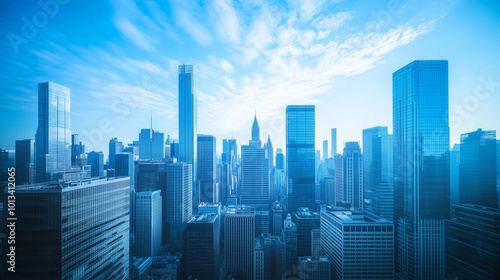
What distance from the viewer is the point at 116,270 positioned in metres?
17.0

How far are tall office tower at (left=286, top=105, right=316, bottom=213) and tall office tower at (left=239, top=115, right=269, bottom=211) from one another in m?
8.95

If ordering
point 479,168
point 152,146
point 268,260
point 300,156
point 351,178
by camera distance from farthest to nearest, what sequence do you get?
1. point 300,156
2. point 152,146
3. point 351,178
4. point 268,260
5. point 479,168

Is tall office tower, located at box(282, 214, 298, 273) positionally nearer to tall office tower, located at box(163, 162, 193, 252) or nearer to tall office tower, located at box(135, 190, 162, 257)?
tall office tower, located at box(163, 162, 193, 252)

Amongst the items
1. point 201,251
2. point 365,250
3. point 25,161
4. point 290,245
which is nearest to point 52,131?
point 25,161

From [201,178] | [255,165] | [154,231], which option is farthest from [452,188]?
[201,178]

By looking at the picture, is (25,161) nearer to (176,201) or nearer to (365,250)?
(176,201)

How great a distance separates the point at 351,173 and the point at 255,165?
27433 mm

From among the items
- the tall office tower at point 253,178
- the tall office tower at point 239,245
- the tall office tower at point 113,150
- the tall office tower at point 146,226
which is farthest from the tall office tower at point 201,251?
the tall office tower at point 253,178

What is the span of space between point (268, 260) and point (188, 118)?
49307 millimetres

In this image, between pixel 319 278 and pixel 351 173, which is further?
pixel 351 173

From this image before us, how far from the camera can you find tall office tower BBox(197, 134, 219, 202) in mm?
67144

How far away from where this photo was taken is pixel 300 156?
58.2 meters

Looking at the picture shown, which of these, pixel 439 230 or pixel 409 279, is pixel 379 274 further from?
pixel 439 230

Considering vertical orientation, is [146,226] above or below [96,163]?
below
